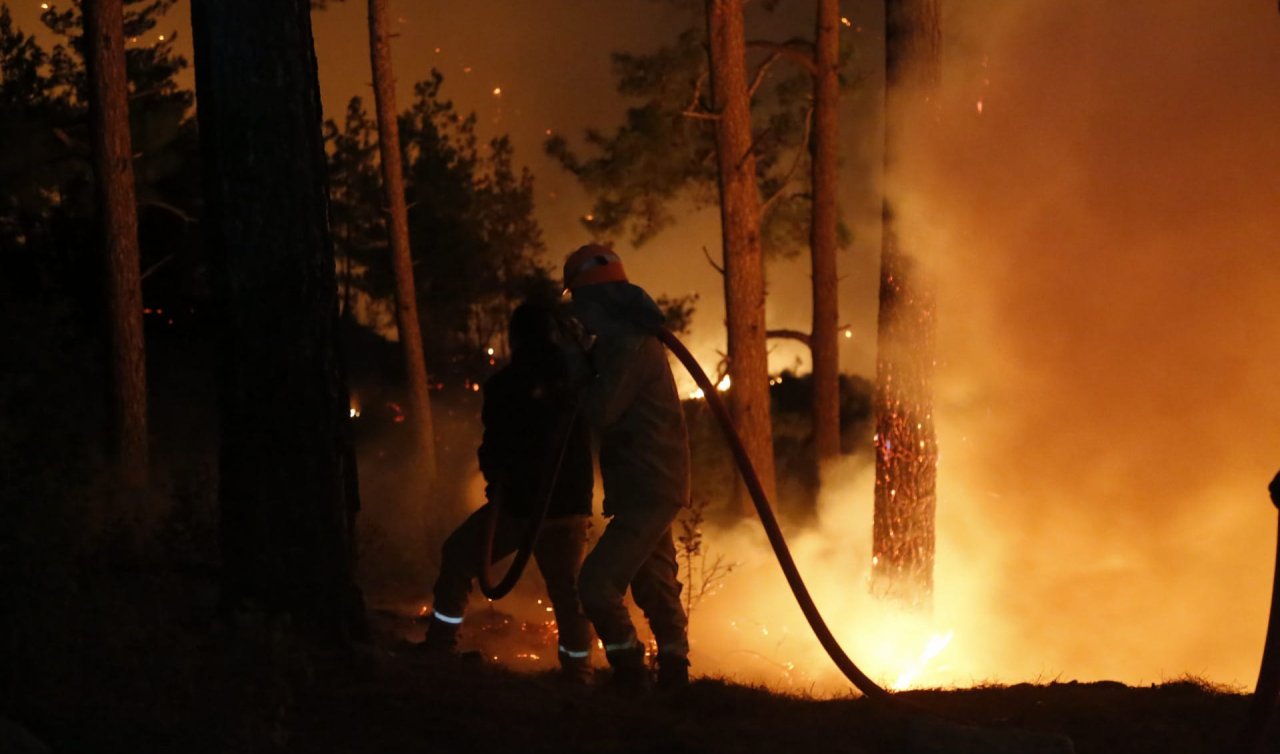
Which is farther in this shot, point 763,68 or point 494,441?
point 763,68

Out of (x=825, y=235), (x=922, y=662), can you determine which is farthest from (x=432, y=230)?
(x=922, y=662)

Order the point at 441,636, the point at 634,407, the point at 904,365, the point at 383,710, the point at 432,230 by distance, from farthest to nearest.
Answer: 1. the point at 432,230
2. the point at 904,365
3. the point at 441,636
4. the point at 634,407
5. the point at 383,710

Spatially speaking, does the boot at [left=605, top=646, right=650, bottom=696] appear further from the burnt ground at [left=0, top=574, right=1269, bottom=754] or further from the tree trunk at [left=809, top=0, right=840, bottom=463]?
the tree trunk at [left=809, top=0, right=840, bottom=463]

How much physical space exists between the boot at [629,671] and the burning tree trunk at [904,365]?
496cm

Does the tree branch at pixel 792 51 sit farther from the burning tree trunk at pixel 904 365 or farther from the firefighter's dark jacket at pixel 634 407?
the firefighter's dark jacket at pixel 634 407

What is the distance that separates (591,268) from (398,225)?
13.0 metres

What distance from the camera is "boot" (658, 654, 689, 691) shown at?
6.08 m

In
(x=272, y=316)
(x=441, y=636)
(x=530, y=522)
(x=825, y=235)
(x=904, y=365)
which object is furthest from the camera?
(x=825, y=235)

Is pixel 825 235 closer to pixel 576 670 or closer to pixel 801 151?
pixel 801 151

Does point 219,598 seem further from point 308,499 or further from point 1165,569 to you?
point 1165,569

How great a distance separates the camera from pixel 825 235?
2053cm

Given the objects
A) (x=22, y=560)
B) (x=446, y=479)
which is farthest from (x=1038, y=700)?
(x=446, y=479)

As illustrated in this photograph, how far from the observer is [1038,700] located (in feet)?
20.6

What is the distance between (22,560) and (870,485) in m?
12.1
